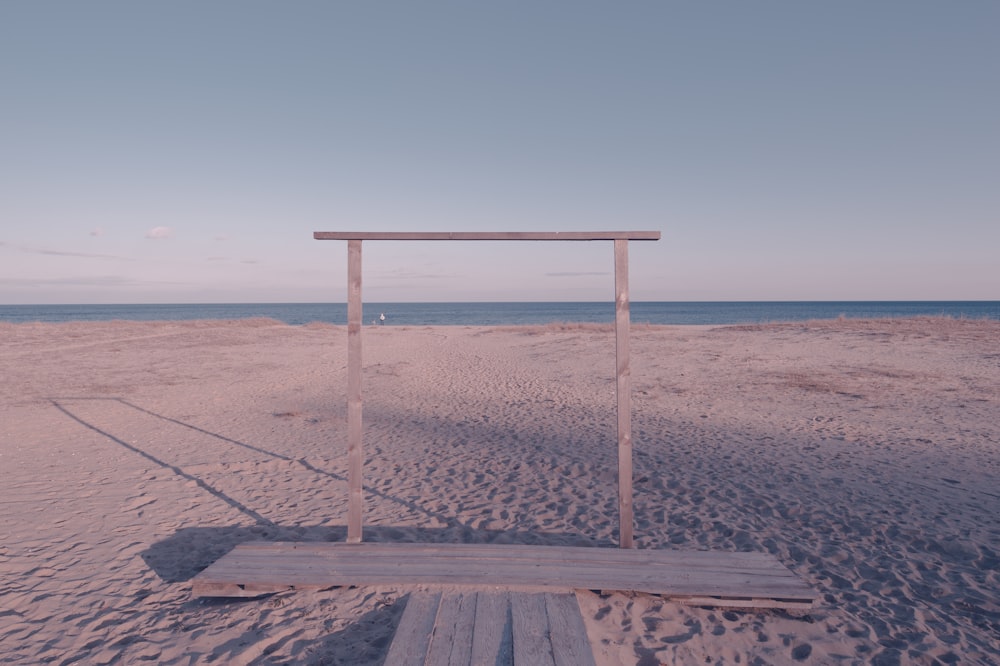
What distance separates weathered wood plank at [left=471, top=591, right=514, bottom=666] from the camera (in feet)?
10.7

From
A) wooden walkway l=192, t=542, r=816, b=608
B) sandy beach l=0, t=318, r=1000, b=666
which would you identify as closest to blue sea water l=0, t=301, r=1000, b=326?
sandy beach l=0, t=318, r=1000, b=666

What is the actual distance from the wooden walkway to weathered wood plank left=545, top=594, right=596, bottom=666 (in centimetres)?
20

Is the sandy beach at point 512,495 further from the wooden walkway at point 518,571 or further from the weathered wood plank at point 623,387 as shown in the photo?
the weathered wood plank at point 623,387

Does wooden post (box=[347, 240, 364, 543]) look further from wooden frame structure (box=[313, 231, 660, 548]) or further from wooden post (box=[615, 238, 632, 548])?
wooden post (box=[615, 238, 632, 548])

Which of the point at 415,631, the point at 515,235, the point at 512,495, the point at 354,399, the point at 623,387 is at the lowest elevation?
the point at 512,495

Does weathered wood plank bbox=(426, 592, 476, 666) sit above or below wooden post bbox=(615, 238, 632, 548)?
below

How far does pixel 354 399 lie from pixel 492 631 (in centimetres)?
231

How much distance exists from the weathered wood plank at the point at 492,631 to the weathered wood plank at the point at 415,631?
310 mm

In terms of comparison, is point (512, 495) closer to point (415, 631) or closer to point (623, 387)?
point (623, 387)

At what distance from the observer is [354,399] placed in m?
4.89

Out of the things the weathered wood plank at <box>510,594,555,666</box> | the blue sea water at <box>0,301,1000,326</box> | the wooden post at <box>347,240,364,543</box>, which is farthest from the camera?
the blue sea water at <box>0,301,1000,326</box>

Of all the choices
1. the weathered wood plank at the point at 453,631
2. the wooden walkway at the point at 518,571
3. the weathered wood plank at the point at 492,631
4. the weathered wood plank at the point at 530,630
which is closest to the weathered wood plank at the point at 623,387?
the wooden walkway at the point at 518,571

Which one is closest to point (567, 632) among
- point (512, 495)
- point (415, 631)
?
point (415, 631)

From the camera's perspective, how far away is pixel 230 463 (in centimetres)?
830
